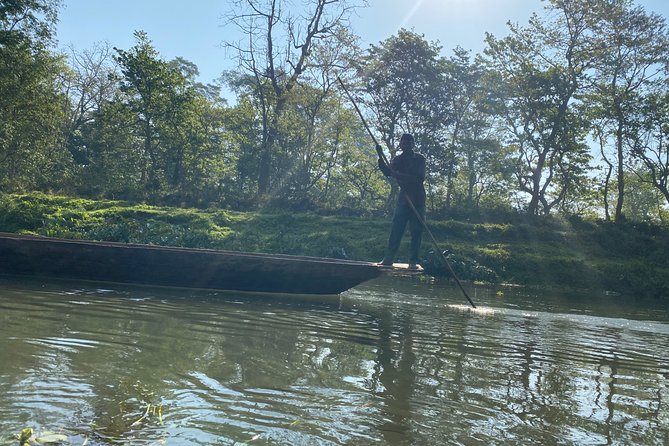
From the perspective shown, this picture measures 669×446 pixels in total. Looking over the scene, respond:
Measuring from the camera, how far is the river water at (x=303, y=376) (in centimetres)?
333

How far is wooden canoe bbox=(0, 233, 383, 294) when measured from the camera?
914 centimetres

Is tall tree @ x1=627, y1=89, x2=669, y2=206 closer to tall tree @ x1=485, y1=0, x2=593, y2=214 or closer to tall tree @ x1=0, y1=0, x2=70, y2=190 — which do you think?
tall tree @ x1=485, y1=0, x2=593, y2=214

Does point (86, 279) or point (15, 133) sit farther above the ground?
point (15, 133)

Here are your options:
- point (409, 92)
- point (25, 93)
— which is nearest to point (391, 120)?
point (409, 92)

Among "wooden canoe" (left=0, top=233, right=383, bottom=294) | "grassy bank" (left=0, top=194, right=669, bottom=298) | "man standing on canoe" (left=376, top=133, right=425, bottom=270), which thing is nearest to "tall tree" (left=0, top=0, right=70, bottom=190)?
"grassy bank" (left=0, top=194, right=669, bottom=298)

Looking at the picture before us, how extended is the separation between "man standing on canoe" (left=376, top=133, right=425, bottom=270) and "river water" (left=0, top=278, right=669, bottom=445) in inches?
61.0

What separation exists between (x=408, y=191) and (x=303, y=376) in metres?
5.42

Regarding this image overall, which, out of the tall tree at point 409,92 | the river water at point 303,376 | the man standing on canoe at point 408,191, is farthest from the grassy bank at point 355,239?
the river water at point 303,376

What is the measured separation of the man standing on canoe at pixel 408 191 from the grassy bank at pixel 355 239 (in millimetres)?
8422

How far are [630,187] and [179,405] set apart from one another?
39958mm

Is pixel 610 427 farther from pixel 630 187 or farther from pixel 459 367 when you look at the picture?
pixel 630 187

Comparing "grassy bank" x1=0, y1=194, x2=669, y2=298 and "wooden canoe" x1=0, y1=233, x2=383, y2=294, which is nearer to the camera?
"wooden canoe" x1=0, y1=233, x2=383, y2=294

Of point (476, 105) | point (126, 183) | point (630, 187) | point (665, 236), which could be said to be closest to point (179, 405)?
point (126, 183)

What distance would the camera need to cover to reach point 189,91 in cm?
2611
